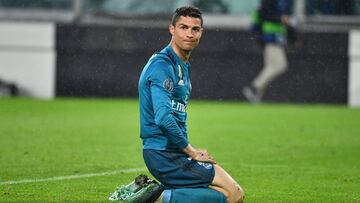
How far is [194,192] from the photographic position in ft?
25.6

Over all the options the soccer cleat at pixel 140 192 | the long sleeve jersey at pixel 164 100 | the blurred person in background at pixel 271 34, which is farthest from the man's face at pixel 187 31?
the blurred person in background at pixel 271 34

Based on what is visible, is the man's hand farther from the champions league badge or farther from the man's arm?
the champions league badge

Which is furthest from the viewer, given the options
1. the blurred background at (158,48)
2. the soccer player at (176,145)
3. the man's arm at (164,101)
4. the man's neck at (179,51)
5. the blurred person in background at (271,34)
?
the blurred background at (158,48)

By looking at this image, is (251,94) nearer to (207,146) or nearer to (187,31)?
(207,146)

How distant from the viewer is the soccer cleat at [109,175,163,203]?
7.89m

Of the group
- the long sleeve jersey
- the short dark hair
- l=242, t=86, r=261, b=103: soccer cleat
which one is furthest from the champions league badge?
l=242, t=86, r=261, b=103: soccer cleat

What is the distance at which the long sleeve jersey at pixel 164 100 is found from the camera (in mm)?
7566

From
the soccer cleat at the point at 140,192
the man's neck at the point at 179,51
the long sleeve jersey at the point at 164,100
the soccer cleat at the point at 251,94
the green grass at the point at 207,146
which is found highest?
the man's neck at the point at 179,51

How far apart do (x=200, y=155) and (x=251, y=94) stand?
14.7m

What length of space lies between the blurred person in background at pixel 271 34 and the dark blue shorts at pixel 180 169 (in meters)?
13.8

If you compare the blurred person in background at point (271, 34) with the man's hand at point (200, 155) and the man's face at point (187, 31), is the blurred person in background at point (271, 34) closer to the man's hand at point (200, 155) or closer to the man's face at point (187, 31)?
the man's face at point (187, 31)

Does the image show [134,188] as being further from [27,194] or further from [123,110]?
[123,110]

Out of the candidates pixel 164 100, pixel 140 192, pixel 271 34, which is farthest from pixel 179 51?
pixel 271 34

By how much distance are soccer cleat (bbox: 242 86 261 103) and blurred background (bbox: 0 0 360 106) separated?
0.46ft
